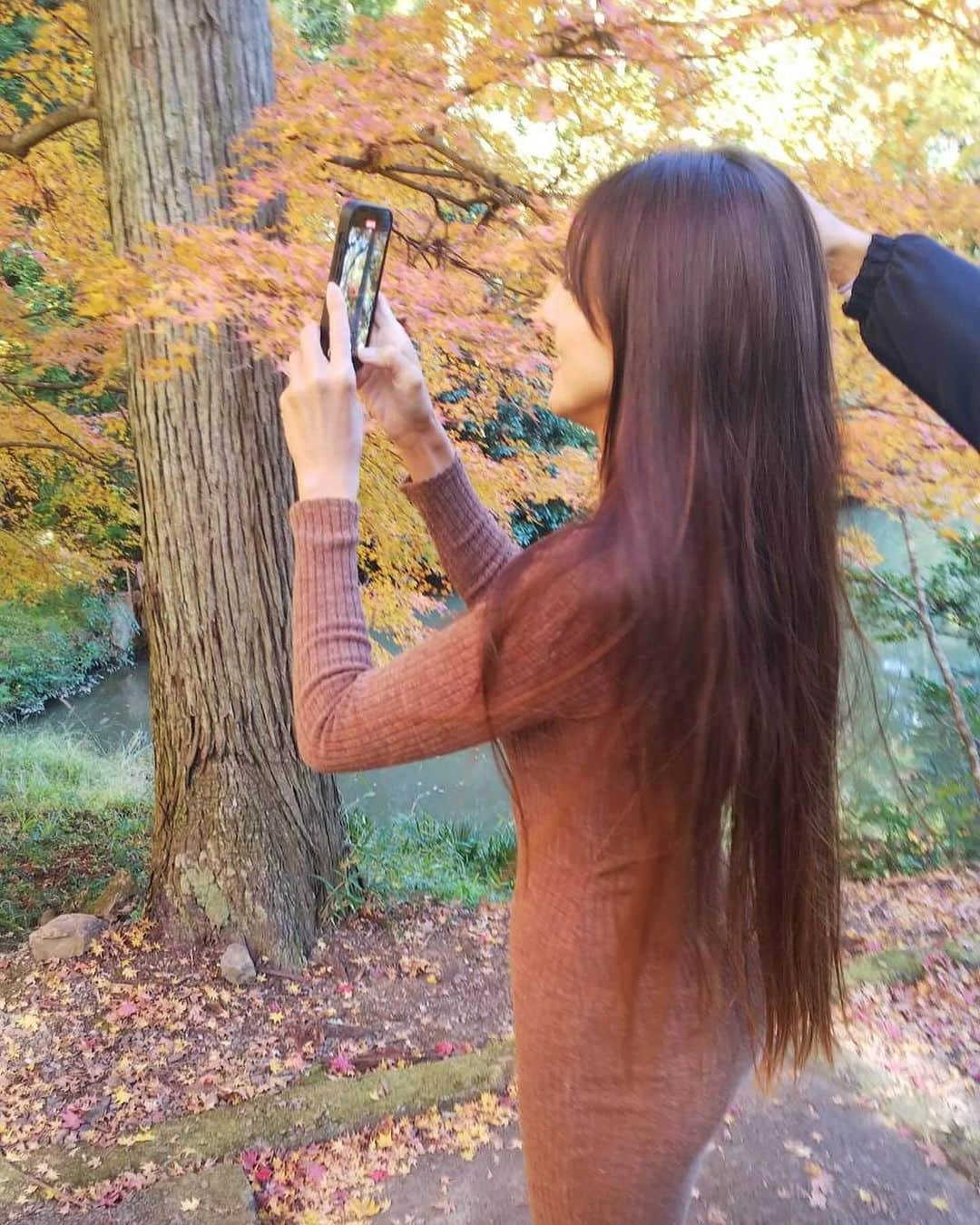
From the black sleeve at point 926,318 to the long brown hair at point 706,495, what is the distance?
10 cm

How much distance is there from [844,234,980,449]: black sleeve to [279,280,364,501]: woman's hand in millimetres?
583

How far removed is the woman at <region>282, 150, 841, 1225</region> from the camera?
0.88 metres

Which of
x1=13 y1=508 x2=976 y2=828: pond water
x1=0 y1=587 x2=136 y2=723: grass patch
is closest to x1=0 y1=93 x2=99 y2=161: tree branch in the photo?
x1=13 y1=508 x2=976 y2=828: pond water

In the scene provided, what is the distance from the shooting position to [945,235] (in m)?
2.85

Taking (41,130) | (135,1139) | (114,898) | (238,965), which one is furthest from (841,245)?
(114,898)

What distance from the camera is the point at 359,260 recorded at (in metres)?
1.39

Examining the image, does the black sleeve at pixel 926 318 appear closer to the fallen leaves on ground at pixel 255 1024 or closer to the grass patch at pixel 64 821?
the fallen leaves on ground at pixel 255 1024

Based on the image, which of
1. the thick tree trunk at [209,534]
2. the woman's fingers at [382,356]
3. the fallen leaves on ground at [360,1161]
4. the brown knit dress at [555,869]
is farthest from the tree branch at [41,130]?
the fallen leaves on ground at [360,1161]

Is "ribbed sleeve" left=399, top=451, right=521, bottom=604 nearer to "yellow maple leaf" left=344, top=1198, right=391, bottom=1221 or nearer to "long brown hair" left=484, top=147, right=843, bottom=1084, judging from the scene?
"long brown hair" left=484, top=147, right=843, bottom=1084

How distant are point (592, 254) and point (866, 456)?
2386 millimetres

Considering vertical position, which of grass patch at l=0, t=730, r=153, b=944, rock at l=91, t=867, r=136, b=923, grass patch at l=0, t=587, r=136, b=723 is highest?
rock at l=91, t=867, r=136, b=923

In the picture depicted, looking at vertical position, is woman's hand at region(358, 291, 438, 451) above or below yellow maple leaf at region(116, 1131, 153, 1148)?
above

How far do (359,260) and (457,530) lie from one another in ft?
1.40

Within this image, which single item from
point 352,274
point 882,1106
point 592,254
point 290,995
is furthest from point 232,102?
point 882,1106
